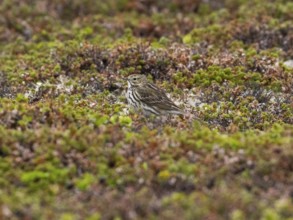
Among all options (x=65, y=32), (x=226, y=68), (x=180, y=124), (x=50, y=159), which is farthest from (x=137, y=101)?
(x=65, y=32)

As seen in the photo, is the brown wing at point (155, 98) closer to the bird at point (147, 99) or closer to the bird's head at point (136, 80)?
the bird at point (147, 99)

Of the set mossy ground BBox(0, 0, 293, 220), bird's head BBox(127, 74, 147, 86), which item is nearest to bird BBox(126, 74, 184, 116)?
bird's head BBox(127, 74, 147, 86)

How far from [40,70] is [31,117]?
189 inches

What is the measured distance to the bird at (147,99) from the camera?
13016mm

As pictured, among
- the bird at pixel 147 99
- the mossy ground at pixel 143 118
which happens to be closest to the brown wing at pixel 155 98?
the bird at pixel 147 99

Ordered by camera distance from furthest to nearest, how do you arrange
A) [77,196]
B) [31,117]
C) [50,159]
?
[31,117] → [50,159] → [77,196]

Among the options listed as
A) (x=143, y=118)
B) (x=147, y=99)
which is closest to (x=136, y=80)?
(x=147, y=99)

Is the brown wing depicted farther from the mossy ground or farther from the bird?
the mossy ground

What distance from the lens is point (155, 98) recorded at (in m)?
13.2

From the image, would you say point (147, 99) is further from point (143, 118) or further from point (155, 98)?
point (143, 118)

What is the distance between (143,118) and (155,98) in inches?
49.9

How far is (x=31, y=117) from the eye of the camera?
36.2ft

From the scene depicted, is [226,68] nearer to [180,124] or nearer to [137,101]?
[137,101]

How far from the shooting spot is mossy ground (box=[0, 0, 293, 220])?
9.14 metres
